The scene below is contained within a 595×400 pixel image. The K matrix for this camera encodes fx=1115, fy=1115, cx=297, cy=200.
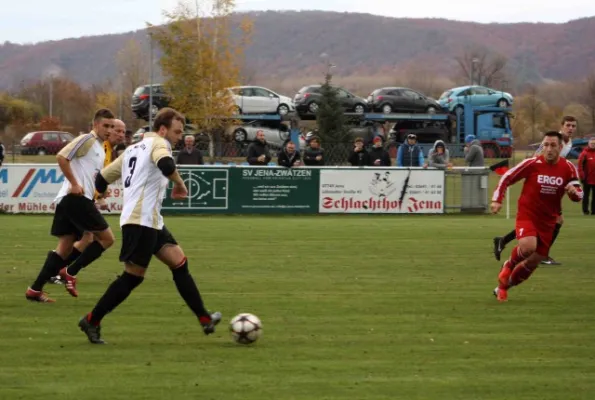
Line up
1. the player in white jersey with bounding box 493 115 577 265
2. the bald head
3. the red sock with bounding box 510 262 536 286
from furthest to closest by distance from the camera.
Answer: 1. the player in white jersey with bounding box 493 115 577 265
2. the bald head
3. the red sock with bounding box 510 262 536 286

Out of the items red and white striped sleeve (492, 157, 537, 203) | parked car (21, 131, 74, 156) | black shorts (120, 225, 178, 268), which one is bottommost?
parked car (21, 131, 74, 156)

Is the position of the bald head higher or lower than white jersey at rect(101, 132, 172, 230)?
higher

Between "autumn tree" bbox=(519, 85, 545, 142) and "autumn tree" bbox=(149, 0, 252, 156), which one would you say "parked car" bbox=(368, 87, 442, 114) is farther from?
"autumn tree" bbox=(519, 85, 545, 142)

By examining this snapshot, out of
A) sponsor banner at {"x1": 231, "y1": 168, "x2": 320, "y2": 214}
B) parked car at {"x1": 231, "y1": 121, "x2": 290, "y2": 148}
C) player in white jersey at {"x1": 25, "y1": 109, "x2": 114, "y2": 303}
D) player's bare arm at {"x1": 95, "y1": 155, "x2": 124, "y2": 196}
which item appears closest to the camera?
player's bare arm at {"x1": 95, "y1": 155, "x2": 124, "y2": 196}

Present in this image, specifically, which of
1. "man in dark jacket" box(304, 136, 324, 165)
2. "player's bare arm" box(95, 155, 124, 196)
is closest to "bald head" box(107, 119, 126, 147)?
"player's bare arm" box(95, 155, 124, 196)

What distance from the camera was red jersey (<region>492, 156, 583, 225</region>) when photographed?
11.8 metres

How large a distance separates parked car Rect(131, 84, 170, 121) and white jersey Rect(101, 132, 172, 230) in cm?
4128

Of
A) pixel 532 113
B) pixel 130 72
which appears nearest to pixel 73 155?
pixel 130 72

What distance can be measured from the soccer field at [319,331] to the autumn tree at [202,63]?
3340cm

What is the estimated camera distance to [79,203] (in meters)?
11.5

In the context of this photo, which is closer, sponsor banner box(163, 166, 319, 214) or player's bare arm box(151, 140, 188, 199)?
player's bare arm box(151, 140, 188, 199)

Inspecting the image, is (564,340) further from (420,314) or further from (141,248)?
(141,248)

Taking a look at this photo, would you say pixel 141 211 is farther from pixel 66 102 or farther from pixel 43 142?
pixel 66 102

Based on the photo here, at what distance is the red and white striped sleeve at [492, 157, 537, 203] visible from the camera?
38.1 ft
